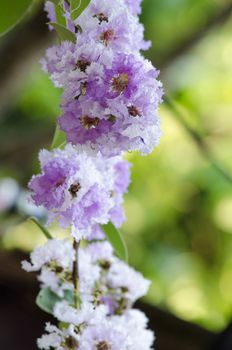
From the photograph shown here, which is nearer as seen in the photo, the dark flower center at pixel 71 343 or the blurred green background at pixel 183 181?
the dark flower center at pixel 71 343

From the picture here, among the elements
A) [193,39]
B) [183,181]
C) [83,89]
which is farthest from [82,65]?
[183,181]

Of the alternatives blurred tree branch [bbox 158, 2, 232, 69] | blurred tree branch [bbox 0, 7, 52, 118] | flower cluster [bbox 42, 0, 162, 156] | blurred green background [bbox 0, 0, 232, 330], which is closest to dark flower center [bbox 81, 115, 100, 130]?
flower cluster [bbox 42, 0, 162, 156]

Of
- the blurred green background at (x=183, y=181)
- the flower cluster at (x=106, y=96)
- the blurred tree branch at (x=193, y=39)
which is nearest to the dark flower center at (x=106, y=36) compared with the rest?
the flower cluster at (x=106, y=96)

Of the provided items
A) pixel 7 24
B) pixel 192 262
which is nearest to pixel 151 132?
pixel 7 24

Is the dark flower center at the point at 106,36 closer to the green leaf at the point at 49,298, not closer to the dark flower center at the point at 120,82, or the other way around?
the dark flower center at the point at 120,82

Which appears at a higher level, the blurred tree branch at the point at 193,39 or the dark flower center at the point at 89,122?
the blurred tree branch at the point at 193,39

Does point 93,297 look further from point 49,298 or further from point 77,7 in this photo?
point 77,7

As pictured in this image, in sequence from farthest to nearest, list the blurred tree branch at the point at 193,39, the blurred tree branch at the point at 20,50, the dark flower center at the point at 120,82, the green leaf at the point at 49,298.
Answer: the blurred tree branch at the point at 193,39
the blurred tree branch at the point at 20,50
the green leaf at the point at 49,298
the dark flower center at the point at 120,82

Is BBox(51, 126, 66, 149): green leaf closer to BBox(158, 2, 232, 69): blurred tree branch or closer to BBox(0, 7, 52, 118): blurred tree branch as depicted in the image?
BBox(0, 7, 52, 118): blurred tree branch
